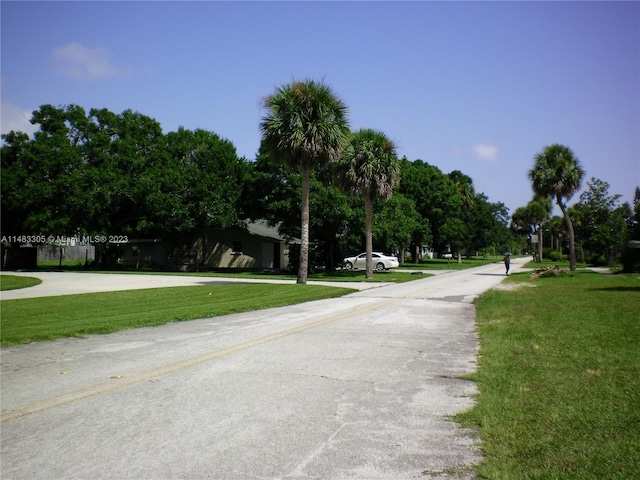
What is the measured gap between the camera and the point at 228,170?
48000 mm

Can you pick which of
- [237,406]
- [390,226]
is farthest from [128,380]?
[390,226]

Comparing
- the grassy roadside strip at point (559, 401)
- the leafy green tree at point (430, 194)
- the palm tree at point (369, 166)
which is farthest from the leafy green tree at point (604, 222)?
the grassy roadside strip at point (559, 401)

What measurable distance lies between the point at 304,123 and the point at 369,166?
7255 mm

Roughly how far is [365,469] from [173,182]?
43876 mm

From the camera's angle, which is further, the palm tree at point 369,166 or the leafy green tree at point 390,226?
the leafy green tree at point 390,226

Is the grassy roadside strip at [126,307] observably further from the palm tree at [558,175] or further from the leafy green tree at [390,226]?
the palm tree at [558,175]

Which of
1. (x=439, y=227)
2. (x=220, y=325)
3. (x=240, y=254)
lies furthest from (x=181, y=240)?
(x=220, y=325)

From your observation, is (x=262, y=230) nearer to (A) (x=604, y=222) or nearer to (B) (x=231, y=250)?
(B) (x=231, y=250)

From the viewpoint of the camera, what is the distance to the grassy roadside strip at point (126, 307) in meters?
Result: 11.8

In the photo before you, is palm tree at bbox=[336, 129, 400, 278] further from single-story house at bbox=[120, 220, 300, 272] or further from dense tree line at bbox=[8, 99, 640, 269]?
single-story house at bbox=[120, 220, 300, 272]

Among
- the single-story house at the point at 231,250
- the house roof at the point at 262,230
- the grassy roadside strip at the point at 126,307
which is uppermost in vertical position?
the house roof at the point at 262,230

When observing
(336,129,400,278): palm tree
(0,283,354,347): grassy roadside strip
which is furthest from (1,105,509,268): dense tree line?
(0,283,354,347): grassy roadside strip

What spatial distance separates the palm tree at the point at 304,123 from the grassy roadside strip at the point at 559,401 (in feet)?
55.8

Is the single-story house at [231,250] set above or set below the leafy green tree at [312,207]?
below
